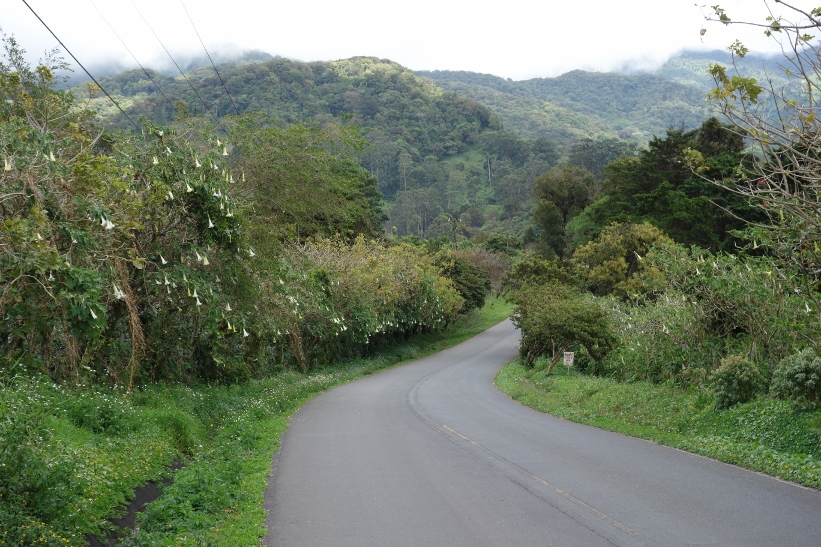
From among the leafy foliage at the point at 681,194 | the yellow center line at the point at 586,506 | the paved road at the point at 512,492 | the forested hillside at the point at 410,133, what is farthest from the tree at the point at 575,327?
the forested hillside at the point at 410,133

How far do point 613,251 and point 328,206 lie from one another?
886 inches

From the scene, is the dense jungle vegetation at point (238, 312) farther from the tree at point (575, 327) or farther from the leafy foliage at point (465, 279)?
the leafy foliage at point (465, 279)

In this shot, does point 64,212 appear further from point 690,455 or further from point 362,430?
point 690,455

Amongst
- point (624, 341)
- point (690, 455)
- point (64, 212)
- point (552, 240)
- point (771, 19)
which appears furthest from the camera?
point (552, 240)

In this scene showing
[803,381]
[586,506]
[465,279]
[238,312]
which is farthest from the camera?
[465,279]

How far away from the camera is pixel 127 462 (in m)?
9.46

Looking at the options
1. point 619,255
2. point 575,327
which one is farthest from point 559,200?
point 575,327

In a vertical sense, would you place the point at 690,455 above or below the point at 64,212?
below

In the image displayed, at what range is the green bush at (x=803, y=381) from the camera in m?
12.0

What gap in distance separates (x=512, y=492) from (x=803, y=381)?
641 centimetres

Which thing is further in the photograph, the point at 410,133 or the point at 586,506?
the point at 410,133

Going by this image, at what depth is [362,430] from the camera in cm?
1559

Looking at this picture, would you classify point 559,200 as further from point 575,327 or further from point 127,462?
point 127,462

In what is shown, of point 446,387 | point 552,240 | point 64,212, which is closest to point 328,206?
point 446,387
